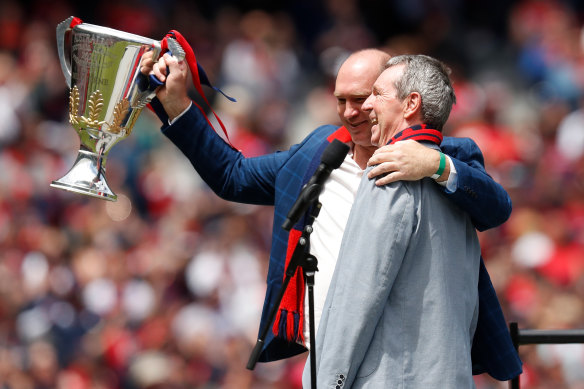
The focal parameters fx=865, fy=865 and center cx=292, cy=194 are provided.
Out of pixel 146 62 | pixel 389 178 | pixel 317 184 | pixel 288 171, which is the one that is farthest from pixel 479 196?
pixel 146 62

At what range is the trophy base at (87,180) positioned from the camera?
8.98 ft

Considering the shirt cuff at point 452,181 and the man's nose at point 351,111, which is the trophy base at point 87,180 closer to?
the man's nose at point 351,111

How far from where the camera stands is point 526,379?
5.02 meters

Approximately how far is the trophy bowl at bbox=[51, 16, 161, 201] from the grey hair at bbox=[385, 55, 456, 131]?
88 centimetres

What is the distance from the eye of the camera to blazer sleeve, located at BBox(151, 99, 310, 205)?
2.99 metres

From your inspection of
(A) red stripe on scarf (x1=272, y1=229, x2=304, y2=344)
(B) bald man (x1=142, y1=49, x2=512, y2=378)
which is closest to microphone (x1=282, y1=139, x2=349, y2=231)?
(B) bald man (x1=142, y1=49, x2=512, y2=378)

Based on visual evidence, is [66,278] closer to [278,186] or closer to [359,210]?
[278,186]

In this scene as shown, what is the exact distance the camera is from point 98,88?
2.81 meters

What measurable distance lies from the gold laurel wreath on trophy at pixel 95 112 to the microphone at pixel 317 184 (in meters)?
0.77

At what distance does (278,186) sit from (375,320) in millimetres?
853

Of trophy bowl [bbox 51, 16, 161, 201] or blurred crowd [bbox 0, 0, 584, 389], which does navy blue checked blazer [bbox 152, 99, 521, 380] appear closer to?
trophy bowl [bbox 51, 16, 161, 201]

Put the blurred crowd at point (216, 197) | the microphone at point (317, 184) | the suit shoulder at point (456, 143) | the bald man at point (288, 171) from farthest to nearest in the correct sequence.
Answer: the blurred crowd at point (216, 197) → the bald man at point (288, 171) → the suit shoulder at point (456, 143) → the microphone at point (317, 184)

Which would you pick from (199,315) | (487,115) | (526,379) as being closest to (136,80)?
(526,379)

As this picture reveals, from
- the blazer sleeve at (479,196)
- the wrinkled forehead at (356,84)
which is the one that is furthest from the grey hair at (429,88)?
the wrinkled forehead at (356,84)
